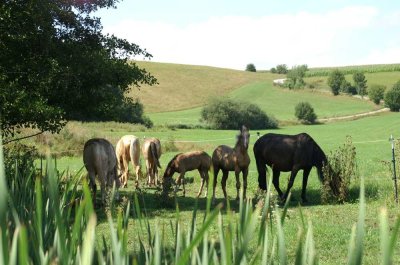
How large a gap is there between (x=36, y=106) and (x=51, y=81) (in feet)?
3.07

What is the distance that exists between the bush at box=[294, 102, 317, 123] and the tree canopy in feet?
177

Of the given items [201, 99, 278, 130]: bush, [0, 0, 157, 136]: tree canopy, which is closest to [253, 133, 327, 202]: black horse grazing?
[0, 0, 157, 136]: tree canopy

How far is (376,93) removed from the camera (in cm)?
7856

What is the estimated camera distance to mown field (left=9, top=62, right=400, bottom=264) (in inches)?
347

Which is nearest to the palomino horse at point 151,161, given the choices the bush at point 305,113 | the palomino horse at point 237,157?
the palomino horse at point 237,157

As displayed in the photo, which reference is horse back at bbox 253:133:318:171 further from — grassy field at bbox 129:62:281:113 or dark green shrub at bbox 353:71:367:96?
dark green shrub at bbox 353:71:367:96

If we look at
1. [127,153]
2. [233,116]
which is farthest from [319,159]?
[233,116]

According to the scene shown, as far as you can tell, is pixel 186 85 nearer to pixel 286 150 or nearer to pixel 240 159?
pixel 286 150

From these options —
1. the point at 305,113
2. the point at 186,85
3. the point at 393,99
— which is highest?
the point at 186,85

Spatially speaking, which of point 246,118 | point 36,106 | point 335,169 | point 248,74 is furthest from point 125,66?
point 248,74

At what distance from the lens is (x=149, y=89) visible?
81938 millimetres

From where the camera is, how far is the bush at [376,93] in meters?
78.8

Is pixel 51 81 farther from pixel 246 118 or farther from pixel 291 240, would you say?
pixel 246 118

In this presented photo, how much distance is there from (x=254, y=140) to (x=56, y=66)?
3511 centimetres
